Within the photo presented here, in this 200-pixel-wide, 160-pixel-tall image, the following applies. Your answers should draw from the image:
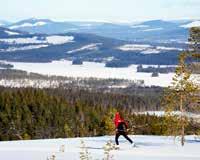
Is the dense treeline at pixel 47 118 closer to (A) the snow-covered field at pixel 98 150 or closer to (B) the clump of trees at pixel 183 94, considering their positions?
(A) the snow-covered field at pixel 98 150

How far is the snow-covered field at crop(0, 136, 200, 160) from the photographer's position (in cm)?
2744

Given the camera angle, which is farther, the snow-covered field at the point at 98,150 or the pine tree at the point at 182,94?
the pine tree at the point at 182,94

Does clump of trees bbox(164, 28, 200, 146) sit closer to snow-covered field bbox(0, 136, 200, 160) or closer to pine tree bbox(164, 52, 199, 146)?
pine tree bbox(164, 52, 199, 146)

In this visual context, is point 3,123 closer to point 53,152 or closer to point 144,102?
point 53,152

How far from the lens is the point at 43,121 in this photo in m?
103

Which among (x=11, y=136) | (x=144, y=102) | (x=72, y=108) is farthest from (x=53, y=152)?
(x=144, y=102)

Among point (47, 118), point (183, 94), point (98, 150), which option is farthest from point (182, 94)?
point (47, 118)

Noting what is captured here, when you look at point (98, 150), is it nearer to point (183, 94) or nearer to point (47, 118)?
point (183, 94)

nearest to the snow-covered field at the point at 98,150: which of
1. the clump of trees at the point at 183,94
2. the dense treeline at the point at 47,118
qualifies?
the clump of trees at the point at 183,94

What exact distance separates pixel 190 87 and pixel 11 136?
64.0m

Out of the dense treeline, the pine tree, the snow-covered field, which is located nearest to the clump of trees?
the pine tree

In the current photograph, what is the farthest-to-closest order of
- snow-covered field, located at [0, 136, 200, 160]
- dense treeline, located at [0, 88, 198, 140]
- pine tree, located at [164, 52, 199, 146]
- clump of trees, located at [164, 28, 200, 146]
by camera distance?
dense treeline, located at [0, 88, 198, 140]
pine tree, located at [164, 52, 199, 146]
clump of trees, located at [164, 28, 200, 146]
snow-covered field, located at [0, 136, 200, 160]

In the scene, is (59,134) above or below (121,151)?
below

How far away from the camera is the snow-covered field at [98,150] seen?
27438 mm
